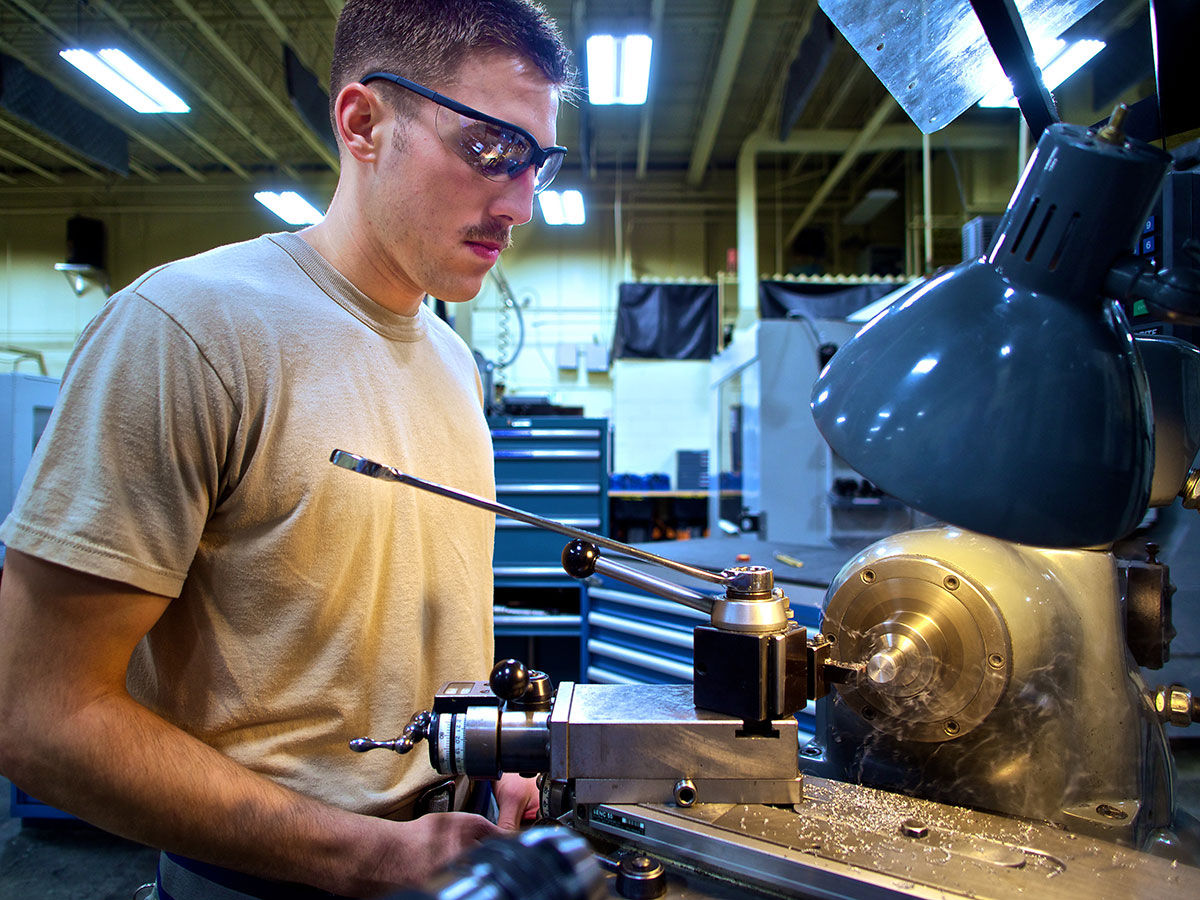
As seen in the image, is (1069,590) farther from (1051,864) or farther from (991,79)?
(991,79)

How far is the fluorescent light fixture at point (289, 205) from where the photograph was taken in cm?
531

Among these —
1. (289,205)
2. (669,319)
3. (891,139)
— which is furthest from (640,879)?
(289,205)

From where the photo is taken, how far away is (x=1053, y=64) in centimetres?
71

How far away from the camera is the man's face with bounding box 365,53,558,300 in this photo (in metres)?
0.77

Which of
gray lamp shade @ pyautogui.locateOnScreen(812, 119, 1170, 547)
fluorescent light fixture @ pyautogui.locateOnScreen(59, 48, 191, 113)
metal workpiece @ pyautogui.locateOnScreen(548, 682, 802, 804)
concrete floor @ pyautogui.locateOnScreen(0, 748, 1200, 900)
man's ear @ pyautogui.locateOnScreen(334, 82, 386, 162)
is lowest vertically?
concrete floor @ pyautogui.locateOnScreen(0, 748, 1200, 900)

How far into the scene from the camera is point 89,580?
565 mm

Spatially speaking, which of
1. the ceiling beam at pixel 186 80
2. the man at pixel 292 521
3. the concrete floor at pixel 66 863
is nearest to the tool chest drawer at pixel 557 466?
the concrete floor at pixel 66 863

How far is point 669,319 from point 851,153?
1.82 m

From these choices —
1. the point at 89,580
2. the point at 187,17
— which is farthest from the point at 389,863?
the point at 187,17

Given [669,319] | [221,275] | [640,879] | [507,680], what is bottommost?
[640,879]

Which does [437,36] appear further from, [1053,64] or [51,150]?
[51,150]

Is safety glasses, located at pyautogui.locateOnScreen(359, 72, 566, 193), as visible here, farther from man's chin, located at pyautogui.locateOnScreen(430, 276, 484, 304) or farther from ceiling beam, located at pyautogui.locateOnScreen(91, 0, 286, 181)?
ceiling beam, located at pyautogui.locateOnScreen(91, 0, 286, 181)

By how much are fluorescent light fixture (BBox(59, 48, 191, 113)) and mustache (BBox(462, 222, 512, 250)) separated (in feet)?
13.8

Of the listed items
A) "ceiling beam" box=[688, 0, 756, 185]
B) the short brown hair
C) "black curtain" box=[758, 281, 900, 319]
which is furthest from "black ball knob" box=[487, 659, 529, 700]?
"black curtain" box=[758, 281, 900, 319]
